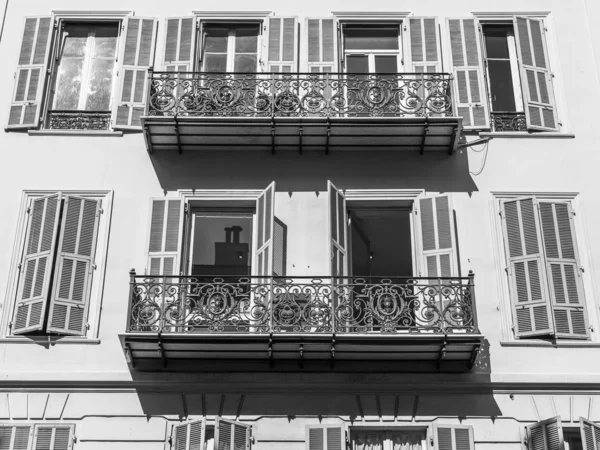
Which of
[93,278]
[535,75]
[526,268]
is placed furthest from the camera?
[535,75]

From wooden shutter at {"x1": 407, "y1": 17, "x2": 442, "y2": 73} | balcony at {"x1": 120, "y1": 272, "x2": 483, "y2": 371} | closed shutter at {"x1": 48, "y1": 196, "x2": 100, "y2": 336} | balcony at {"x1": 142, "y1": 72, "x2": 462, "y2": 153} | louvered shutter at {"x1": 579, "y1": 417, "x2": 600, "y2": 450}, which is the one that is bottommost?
louvered shutter at {"x1": 579, "y1": 417, "x2": 600, "y2": 450}

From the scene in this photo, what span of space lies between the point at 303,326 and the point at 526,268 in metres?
3.24

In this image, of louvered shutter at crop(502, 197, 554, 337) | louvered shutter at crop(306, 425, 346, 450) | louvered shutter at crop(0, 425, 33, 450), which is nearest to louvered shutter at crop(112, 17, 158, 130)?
louvered shutter at crop(0, 425, 33, 450)

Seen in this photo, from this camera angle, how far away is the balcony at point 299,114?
15.5 meters

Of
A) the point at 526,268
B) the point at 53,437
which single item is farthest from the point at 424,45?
the point at 53,437

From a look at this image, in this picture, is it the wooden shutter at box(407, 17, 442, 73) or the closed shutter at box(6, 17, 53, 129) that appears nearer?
the closed shutter at box(6, 17, 53, 129)

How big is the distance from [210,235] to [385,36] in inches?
177

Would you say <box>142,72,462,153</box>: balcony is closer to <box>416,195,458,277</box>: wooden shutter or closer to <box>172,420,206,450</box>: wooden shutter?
<box>416,195,458,277</box>: wooden shutter

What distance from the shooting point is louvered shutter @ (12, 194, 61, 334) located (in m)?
14.4

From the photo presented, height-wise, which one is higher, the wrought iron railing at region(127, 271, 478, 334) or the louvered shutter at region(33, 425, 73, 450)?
the wrought iron railing at region(127, 271, 478, 334)

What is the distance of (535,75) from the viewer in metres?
16.6

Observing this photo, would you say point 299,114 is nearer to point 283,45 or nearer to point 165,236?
point 283,45

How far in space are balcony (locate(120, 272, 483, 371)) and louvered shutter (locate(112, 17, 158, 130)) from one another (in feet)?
9.67

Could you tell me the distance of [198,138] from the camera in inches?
623
